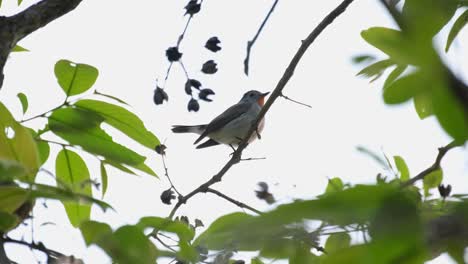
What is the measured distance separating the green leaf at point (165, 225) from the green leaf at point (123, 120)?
72cm

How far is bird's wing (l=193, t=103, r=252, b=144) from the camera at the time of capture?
35.9 feet

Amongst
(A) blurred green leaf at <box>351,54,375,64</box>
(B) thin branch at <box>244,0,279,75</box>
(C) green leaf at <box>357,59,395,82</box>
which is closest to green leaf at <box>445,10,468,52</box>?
(B) thin branch at <box>244,0,279,75</box>

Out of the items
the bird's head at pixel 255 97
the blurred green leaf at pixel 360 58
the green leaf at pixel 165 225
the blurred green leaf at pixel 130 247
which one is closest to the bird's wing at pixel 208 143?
the bird's head at pixel 255 97

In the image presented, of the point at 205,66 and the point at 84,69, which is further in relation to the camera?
the point at 205,66

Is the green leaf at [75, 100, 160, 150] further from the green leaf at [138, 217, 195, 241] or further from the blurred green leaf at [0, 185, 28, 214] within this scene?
the blurred green leaf at [0, 185, 28, 214]

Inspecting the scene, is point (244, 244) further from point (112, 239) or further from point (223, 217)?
point (223, 217)

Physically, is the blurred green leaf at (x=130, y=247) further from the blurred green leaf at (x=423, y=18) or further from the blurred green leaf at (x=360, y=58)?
the blurred green leaf at (x=423, y=18)

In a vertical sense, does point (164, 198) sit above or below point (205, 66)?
below

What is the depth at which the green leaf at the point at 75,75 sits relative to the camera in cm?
233

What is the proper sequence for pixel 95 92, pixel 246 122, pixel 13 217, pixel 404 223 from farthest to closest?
pixel 246 122, pixel 95 92, pixel 13 217, pixel 404 223

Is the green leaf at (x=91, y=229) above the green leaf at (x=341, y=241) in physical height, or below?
above

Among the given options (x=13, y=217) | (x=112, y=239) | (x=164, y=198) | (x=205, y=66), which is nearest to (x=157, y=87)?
(x=205, y=66)

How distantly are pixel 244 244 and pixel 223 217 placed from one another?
77 centimetres

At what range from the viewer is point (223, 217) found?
129 centimetres
